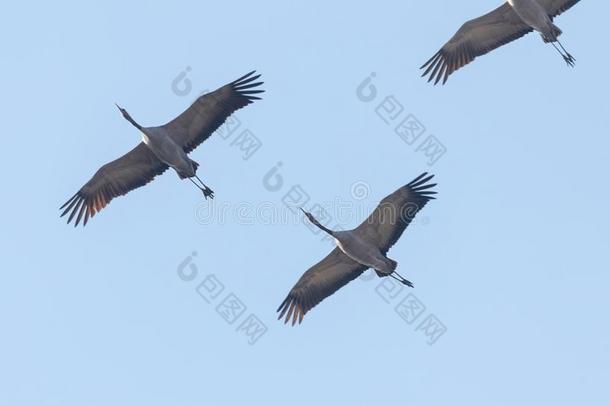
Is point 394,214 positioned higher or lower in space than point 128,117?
lower

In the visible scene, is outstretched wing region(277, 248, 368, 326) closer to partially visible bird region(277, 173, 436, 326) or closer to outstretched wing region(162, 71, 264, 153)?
partially visible bird region(277, 173, 436, 326)

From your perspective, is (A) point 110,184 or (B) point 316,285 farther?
(A) point 110,184

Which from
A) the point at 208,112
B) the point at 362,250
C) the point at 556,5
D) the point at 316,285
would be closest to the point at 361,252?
the point at 362,250

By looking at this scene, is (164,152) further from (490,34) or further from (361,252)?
(490,34)

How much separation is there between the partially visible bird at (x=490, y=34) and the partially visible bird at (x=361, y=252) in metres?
5.05

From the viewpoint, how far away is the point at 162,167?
3406 centimetres

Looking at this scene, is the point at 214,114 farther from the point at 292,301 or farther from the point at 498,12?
the point at 498,12

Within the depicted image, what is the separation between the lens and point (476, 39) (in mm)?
34500

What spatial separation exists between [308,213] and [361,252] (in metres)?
2.01

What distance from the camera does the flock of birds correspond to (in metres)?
31.1

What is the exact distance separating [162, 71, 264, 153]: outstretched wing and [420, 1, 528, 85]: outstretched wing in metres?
5.36

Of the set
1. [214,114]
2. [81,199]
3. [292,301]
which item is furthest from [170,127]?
[292,301]

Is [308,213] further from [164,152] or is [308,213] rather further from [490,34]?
[490,34]

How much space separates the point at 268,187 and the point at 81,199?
5150 mm
